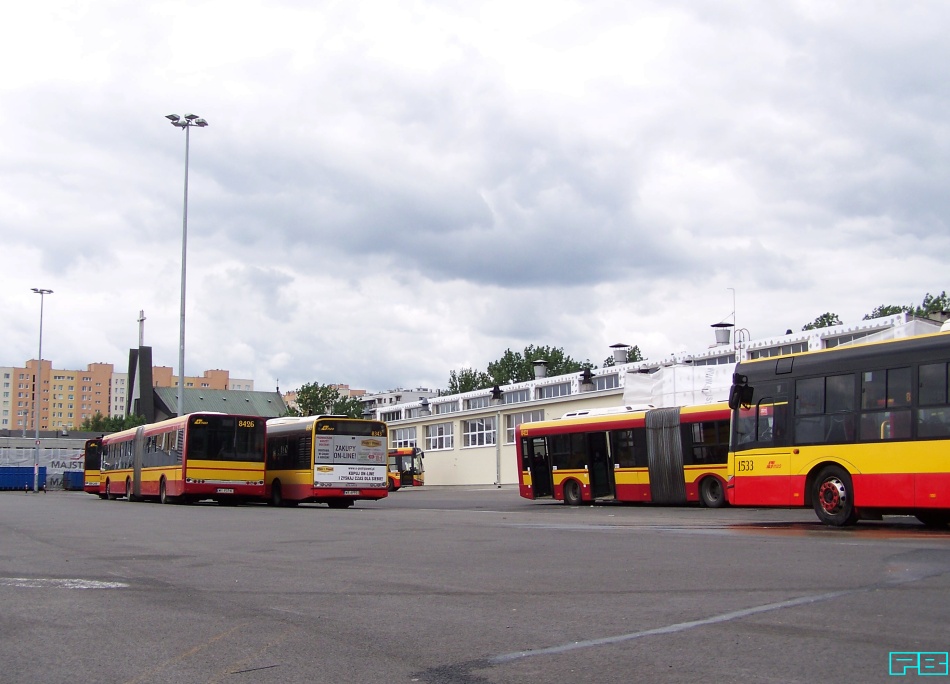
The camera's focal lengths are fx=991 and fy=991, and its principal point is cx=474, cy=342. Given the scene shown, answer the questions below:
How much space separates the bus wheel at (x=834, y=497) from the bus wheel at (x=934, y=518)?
106cm

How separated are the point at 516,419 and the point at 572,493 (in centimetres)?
3064

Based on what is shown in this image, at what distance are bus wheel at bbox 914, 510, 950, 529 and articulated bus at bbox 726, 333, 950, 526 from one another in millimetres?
17

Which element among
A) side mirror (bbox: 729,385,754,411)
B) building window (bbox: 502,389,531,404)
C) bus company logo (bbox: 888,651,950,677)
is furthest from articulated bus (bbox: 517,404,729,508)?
building window (bbox: 502,389,531,404)

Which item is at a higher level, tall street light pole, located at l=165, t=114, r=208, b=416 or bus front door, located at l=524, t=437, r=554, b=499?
tall street light pole, located at l=165, t=114, r=208, b=416

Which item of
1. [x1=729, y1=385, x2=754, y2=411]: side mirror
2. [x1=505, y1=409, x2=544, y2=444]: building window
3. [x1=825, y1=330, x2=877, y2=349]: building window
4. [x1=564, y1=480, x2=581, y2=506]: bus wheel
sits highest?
[x1=825, y1=330, x2=877, y2=349]: building window

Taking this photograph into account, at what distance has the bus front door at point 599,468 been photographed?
29750mm

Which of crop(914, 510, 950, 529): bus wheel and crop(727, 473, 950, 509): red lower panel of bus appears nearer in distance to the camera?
crop(727, 473, 950, 509): red lower panel of bus

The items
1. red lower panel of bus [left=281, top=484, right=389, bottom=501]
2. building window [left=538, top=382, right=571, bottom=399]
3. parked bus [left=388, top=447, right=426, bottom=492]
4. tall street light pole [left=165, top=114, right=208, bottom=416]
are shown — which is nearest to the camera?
red lower panel of bus [left=281, top=484, right=389, bottom=501]

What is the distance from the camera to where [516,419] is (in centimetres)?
6194

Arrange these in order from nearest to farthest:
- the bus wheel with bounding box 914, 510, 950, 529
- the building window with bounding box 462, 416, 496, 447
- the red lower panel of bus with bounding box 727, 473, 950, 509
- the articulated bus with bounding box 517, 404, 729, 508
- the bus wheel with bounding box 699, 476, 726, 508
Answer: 1. the red lower panel of bus with bounding box 727, 473, 950, 509
2. the bus wheel with bounding box 914, 510, 950, 529
3. the bus wheel with bounding box 699, 476, 726, 508
4. the articulated bus with bounding box 517, 404, 729, 508
5. the building window with bounding box 462, 416, 496, 447

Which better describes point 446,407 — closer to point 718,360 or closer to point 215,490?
point 718,360

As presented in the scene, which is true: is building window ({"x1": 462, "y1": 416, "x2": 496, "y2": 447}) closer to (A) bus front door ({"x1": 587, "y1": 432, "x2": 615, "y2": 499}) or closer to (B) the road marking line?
(A) bus front door ({"x1": 587, "y1": 432, "x2": 615, "y2": 499})

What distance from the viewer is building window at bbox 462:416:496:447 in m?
64.7

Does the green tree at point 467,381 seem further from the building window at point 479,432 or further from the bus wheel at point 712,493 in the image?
the bus wheel at point 712,493
